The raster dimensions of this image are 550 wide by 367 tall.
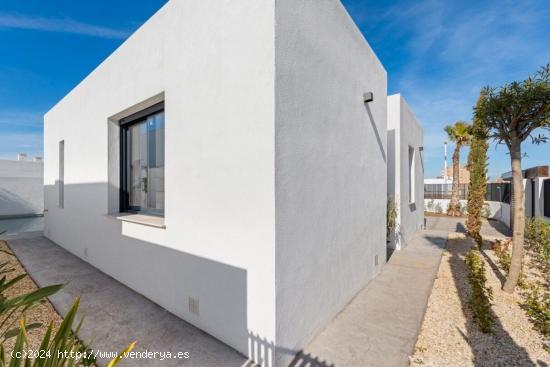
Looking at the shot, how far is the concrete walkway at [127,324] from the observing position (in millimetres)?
2605

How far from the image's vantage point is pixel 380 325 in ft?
10.5

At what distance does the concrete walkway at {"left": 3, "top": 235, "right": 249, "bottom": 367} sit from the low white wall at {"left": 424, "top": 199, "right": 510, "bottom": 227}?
14.8 metres

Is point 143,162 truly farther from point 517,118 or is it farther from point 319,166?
point 517,118

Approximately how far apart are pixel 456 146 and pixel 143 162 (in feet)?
60.1

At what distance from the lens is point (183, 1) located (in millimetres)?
3289

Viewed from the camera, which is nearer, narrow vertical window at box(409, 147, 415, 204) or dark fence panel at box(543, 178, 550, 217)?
dark fence panel at box(543, 178, 550, 217)

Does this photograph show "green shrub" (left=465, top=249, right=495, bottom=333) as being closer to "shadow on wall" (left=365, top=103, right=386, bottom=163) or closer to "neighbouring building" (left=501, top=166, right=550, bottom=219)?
"shadow on wall" (left=365, top=103, right=386, bottom=163)

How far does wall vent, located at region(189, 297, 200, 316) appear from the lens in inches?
121

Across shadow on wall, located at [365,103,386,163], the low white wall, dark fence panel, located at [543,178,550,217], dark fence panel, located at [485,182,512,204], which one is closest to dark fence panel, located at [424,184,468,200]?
the low white wall

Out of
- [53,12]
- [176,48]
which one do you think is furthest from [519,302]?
[53,12]

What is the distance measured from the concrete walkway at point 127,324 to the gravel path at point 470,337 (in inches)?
86.2

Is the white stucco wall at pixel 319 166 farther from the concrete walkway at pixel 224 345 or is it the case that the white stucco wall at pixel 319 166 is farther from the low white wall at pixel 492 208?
the low white wall at pixel 492 208

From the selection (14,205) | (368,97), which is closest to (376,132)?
(368,97)

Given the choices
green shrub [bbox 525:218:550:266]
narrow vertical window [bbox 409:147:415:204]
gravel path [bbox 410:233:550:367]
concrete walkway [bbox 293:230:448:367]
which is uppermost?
narrow vertical window [bbox 409:147:415:204]
